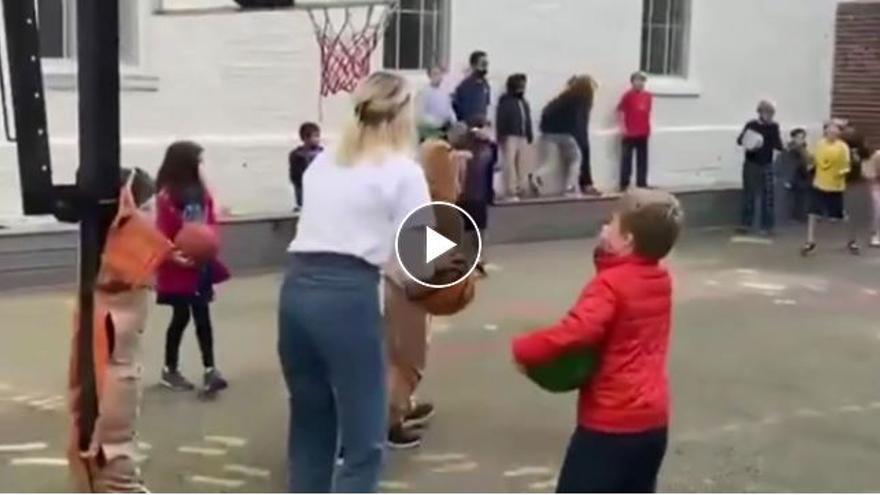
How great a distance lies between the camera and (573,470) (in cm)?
505

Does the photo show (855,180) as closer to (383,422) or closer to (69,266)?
(69,266)

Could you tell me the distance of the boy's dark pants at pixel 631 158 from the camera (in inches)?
Result: 831

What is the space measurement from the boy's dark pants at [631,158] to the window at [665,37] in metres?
1.46

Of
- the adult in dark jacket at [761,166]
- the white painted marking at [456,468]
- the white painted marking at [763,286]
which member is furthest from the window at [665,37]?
the white painted marking at [456,468]

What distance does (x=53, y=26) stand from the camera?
15.1m

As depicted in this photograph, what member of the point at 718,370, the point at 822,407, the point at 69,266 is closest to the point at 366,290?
the point at 822,407

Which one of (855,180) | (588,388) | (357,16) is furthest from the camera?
(855,180)

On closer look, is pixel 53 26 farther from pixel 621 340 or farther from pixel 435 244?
pixel 621 340

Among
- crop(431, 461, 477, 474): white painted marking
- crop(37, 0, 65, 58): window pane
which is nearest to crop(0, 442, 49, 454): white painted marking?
crop(431, 461, 477, 474): white painted marking

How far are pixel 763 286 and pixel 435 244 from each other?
10658 mm

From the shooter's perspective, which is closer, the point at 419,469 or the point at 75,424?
the point at 75,424

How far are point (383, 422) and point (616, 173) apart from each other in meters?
16.2

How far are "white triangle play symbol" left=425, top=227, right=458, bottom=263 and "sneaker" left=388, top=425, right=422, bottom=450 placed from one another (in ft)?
8.88

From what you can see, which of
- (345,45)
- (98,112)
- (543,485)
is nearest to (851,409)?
(543,485)
